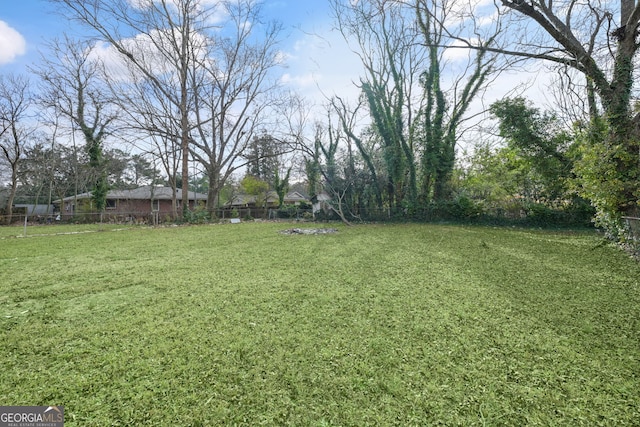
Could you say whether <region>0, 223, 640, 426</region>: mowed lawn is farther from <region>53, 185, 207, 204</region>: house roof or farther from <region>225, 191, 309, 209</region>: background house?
<region>53, 185, 207, 204</region>: house roof

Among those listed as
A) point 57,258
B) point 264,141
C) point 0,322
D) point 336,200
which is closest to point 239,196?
point 264,141

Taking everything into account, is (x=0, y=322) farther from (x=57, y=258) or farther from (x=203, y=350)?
(x=57, y=258)

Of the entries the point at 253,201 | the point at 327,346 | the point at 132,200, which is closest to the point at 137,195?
the point at 132,200

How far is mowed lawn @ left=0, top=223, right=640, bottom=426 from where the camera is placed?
128cm

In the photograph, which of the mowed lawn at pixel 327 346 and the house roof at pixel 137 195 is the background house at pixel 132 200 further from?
the mowed lawn at pixel 327 346

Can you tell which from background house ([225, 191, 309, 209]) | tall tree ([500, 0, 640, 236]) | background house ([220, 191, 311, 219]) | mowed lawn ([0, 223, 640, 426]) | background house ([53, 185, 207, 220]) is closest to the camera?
mowed lawn ([0, 223, 640, 426])

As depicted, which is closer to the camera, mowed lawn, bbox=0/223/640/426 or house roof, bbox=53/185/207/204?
mowed lawn, bbox=0/223/640/426

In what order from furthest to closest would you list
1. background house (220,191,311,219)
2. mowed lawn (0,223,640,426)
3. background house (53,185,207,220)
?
background house (53,185,207,220), background house (220,191,311,219), mowed lawn (0,223,640,426)

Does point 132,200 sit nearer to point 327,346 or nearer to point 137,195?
point 137,195

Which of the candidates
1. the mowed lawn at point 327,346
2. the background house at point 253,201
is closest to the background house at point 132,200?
the background house at point 253,201

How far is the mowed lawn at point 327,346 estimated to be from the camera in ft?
4.21

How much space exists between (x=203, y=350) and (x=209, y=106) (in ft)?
57.8

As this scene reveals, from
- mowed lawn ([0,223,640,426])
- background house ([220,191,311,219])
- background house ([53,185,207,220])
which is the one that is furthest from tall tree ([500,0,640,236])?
background house ([53,185,207,220])

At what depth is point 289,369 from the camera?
1.60m
